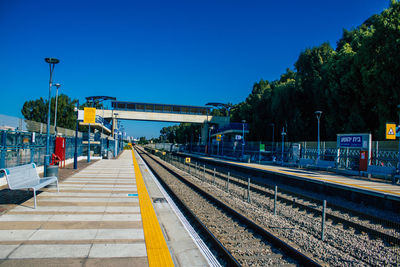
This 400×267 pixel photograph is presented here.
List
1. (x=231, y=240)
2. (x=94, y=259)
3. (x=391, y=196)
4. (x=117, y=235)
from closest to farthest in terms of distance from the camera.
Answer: (x=94, y=259)
(x=117, y=235)
(x=231, y=240)
(x=391, y=196)

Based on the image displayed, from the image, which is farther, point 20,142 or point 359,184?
point 359,184

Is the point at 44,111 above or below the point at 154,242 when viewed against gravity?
above

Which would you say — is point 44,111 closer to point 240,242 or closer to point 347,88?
point 347,88

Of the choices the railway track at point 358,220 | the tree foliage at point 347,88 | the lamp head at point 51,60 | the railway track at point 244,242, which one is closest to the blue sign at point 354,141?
the tree foliage at point 347,88

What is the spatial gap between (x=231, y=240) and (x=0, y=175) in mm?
9607

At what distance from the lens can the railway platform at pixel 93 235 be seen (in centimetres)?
484

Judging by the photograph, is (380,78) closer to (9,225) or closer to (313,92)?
(313,92)

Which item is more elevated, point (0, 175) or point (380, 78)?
point (380, 78)

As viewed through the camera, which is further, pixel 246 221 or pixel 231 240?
pixel 246 221

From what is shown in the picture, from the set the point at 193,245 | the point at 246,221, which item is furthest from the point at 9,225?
the point at 246,221

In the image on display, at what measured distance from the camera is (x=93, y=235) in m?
5.95

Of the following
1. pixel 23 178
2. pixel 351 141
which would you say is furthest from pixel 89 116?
pixel 351 141

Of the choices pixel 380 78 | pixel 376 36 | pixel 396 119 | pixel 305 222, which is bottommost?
pixel 305 222

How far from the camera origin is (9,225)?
20.6 feet
